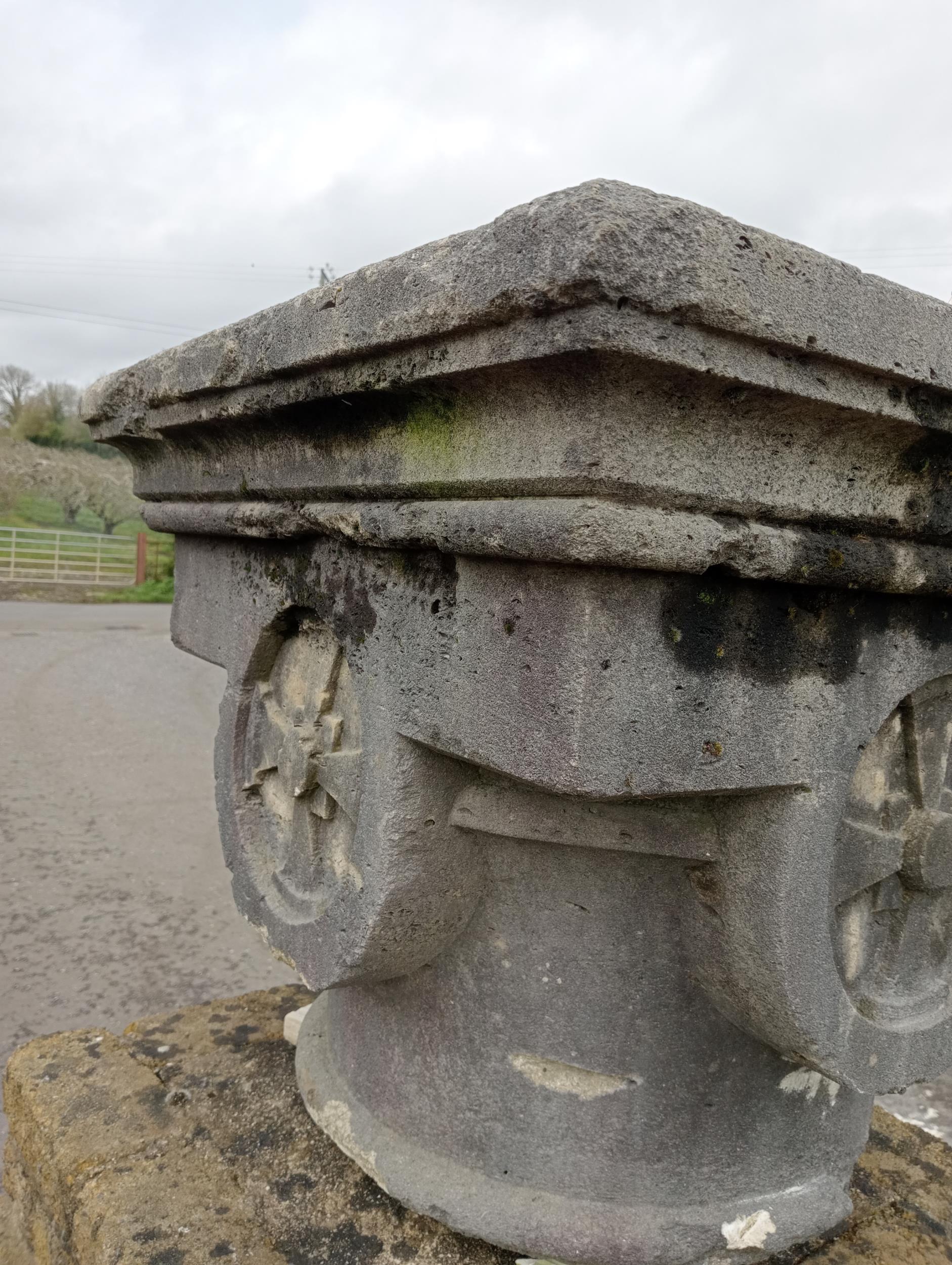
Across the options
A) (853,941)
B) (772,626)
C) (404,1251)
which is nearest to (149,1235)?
(404,1251)

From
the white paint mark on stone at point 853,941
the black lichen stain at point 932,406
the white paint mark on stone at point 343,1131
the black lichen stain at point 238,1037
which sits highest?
the black lichen stain at point 932,406

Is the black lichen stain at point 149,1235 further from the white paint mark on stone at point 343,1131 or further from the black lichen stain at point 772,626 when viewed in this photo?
the black lichen stain at point 772,626

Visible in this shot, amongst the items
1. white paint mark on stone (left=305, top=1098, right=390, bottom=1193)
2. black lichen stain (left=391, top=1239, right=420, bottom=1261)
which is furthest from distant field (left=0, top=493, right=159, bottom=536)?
black lichen stain (left=391, top=1239, right=420, bottom=1261)

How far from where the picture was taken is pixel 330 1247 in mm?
1334

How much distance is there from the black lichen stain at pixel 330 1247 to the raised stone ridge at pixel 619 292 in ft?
3.95

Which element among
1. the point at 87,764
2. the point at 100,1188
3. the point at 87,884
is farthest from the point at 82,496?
the point at 100,1188

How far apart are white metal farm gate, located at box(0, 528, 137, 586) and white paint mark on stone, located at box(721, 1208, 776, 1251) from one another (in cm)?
1291

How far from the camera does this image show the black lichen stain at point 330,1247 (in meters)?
1.31

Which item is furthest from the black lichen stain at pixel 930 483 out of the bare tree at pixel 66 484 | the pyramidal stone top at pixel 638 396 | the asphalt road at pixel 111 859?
the bare tree at pixel 66 484

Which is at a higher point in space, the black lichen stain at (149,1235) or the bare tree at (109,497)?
the bare tree at (109,497)

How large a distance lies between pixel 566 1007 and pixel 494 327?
95cm

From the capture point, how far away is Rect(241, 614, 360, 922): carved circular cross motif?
4.75ft

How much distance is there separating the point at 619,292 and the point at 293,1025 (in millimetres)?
1640

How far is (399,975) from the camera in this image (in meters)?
1.44
